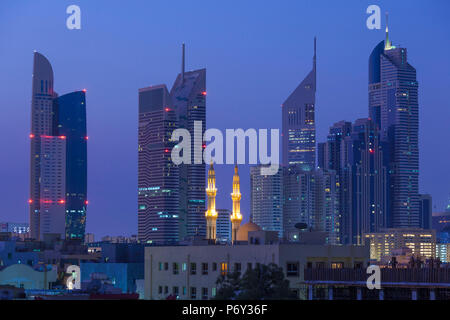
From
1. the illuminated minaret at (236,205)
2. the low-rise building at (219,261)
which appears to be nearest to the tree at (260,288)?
the low-rise building at (219,261)

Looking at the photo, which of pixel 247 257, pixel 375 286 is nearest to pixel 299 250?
pixel 247 257

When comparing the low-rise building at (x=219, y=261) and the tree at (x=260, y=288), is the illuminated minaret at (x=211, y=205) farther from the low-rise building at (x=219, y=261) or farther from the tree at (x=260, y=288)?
the tree at (x=260, y=288)

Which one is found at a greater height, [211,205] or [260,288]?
[211,205]

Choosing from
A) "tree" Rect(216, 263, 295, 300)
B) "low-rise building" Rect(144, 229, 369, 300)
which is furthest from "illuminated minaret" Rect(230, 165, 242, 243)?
"tree" Rect(216, 263, 295, 300)

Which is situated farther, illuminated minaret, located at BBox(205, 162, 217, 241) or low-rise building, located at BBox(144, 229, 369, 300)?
illuminated minaret, located at BBox(205, 162, 217, 241)

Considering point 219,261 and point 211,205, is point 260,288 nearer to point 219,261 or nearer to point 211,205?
point 219,261

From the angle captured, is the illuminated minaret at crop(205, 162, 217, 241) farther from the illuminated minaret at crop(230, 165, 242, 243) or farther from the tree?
the tree

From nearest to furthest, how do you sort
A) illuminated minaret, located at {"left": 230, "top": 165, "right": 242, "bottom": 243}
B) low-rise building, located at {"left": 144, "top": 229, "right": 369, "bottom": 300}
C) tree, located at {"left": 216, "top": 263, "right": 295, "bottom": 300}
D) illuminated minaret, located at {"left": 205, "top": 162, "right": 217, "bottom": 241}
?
tree, located at {"left": 216, "top": 263, "right": 295, "bottom": 300}, low-rise building, located at {"left": 144, "top": 229, "right": 369, "bottom": 300}, illuminated minaret, located at {"left": 230, "top": 165, "right": 242, "bottom": 243}, illuminated minaret, located at {"left": 205, "top": 162, "right": 217, "bottom": 241}

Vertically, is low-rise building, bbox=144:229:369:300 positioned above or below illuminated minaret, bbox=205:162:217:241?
below

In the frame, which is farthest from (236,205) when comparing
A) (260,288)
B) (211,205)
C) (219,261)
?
(260,288)

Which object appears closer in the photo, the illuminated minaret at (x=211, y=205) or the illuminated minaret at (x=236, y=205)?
the illuminated minaret at (x=236, y=205)

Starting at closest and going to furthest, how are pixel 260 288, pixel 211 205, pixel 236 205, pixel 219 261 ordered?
1. pixel 260 288
2. pixel 219 261
3. pixel 236 205
4. pixel 211 205
